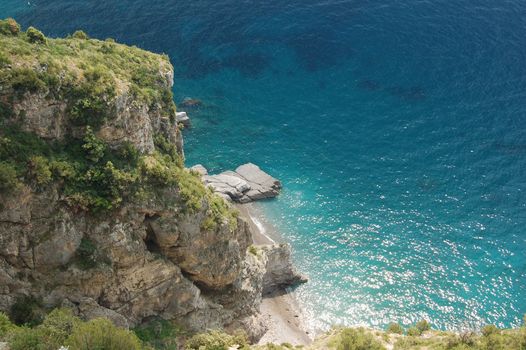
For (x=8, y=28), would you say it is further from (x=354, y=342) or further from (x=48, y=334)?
(x=354, y=342)

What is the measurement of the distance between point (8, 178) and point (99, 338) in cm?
1179

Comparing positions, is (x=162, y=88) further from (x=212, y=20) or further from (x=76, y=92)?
(x=212, y=20)

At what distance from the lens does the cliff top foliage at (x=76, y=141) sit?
34.0 metres

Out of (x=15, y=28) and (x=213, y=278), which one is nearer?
(x=15, y=28)

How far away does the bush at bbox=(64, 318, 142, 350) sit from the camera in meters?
29.9

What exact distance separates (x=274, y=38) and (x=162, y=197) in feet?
262

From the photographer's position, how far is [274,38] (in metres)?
113

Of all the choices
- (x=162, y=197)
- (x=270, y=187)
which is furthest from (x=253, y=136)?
(x=162, y=197)

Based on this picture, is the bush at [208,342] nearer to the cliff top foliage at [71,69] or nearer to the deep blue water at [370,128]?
the cliff top foliage at [71,69]

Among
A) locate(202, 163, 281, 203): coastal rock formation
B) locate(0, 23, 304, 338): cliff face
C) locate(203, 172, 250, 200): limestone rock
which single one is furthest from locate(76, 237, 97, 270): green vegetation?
locate(203, 172, 250, 200): limestone rock

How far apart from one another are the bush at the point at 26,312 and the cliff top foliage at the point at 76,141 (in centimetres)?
699

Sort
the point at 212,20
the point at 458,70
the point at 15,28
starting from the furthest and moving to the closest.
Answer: the point at 212,20 < the point at 458,70 < the point at 15,28

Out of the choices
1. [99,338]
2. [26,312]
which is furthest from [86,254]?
[99,338]

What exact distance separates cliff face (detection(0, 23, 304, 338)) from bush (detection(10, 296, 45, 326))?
1.32ft
